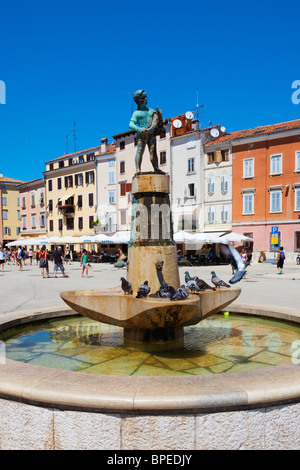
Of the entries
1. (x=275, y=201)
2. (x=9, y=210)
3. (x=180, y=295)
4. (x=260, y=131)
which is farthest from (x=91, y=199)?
(x=180, y=295)

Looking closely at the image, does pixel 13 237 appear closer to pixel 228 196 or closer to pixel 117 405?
pixel 228 196

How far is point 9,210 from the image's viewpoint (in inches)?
2635

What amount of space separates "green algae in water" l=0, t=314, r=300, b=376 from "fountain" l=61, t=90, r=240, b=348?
1.36ft

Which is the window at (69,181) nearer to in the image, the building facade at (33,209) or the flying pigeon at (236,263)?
the building facade at (33,209)

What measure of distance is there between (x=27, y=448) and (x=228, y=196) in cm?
3547

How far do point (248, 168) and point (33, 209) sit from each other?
118 ft

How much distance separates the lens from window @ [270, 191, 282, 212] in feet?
111

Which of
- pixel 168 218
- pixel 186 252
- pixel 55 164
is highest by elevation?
pixel 55 164

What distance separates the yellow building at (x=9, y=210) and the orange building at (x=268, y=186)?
142ft

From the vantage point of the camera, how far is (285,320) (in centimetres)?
684

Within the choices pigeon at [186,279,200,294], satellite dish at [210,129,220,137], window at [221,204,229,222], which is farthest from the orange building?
pigeon at [186,279,200,294]

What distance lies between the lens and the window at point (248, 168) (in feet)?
116

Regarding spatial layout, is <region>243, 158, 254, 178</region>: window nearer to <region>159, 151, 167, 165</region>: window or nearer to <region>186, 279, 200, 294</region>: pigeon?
<region>159, 151, 167, 165</region>: window

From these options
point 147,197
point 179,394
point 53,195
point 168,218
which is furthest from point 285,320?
point 53,195
